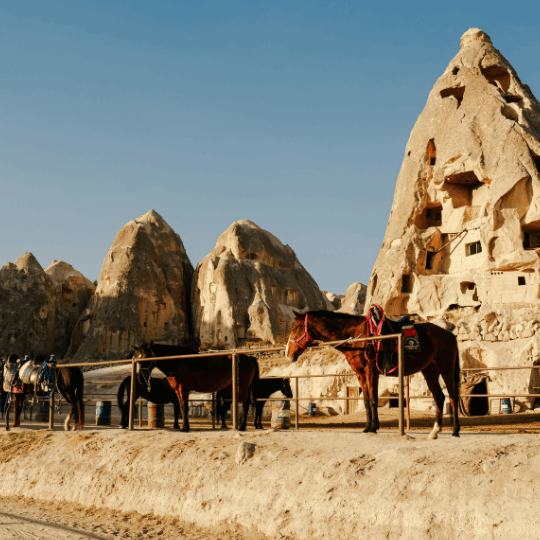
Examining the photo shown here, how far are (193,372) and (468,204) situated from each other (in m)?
28.2

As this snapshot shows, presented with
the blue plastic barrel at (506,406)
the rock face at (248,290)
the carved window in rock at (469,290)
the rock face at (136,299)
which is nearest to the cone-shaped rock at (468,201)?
the carved window in rock at (469,290)

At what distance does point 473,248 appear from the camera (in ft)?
112

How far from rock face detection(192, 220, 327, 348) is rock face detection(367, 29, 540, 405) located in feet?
54.5

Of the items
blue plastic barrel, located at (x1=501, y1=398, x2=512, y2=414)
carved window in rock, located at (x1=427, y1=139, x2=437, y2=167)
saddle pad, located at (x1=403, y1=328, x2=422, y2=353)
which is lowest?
blue plastic barrel, located at (x1=501, y1=398, x2=512, y2=414)

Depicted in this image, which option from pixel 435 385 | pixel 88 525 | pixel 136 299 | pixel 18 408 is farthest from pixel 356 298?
pixel 88 525

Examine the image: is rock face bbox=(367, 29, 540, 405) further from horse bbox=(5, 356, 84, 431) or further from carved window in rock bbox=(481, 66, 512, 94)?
horse bbox=(5, 356, 84, 431)

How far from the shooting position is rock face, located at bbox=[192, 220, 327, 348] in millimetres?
50594

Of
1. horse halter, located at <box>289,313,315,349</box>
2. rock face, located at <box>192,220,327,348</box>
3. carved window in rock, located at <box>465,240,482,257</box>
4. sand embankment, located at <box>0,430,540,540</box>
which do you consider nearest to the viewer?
sand embankment, located at <box>0,430,540,540</box>

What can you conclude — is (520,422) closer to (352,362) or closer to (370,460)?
(352,362)

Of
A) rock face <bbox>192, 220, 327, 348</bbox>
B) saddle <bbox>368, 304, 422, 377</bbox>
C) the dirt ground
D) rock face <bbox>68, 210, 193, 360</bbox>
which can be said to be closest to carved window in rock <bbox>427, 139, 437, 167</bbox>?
rock face <bbox>192, 220, 327, 348</bbox>

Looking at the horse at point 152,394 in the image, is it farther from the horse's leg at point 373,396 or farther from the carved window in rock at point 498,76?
the carved window in rock at point 498,76

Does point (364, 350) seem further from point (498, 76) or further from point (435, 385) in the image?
point (498, 76)

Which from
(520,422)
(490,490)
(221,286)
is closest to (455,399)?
(490,490)

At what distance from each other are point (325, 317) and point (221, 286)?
4353 centimetres
